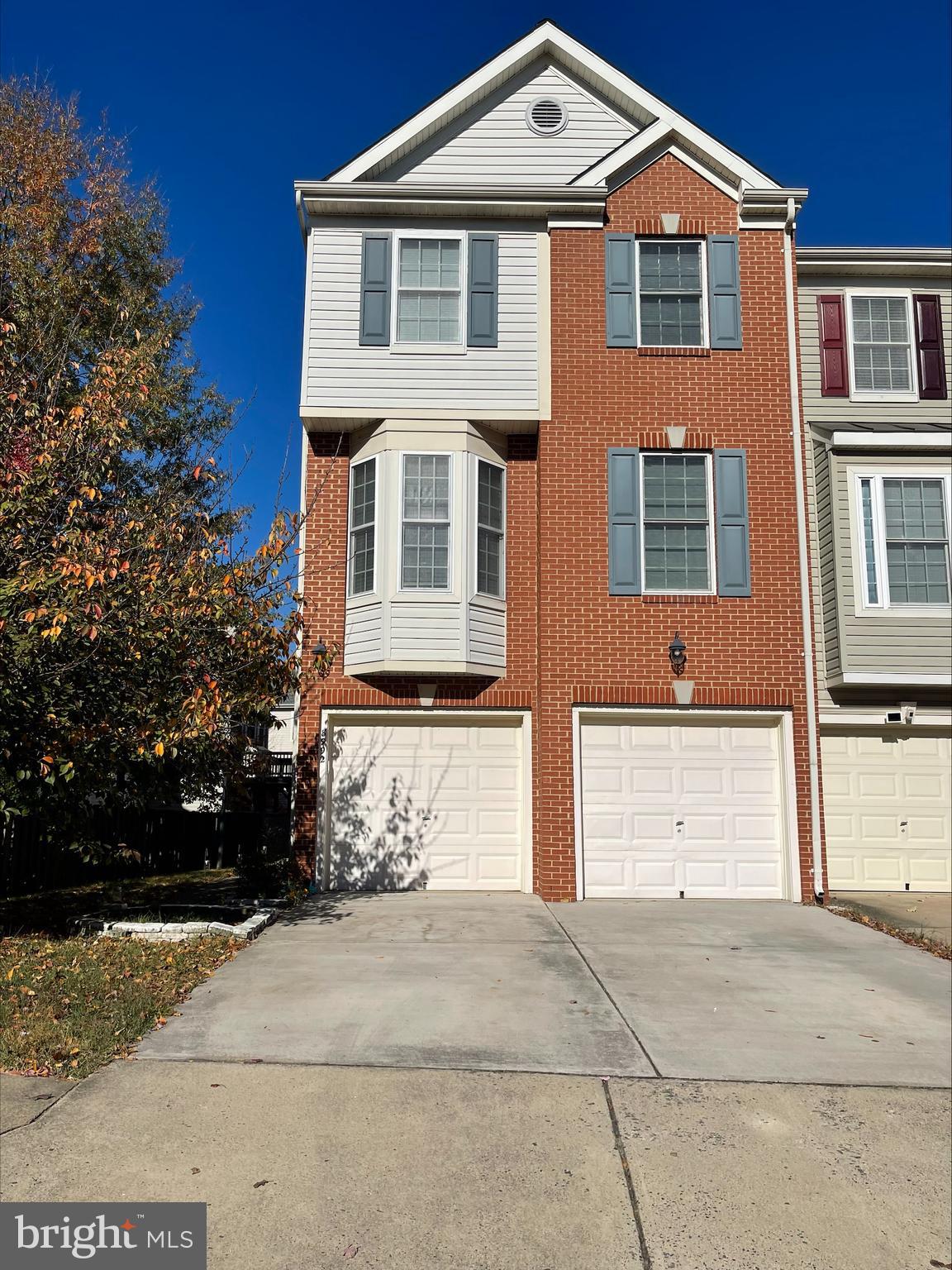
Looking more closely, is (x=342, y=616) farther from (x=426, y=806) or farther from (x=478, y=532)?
(x=426, y=806)

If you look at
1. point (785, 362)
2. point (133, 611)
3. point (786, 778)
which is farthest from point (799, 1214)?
point (785, 362)

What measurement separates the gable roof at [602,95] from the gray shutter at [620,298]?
113 centimetres

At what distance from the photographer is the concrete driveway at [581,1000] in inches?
220

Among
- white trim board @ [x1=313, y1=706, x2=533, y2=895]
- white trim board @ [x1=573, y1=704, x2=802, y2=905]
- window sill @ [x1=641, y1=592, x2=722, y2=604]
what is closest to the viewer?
white trim board @ [x1=573, y1=704, x2=802, y2=905]

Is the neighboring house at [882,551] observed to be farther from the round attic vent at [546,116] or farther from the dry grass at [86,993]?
the dry grass at [86,993]

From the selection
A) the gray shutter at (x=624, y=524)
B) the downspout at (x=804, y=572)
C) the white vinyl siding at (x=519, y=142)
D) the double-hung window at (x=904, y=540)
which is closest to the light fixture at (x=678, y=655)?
the gray shutter at (x=624, y=524)

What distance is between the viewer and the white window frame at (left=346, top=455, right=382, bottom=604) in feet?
40.0

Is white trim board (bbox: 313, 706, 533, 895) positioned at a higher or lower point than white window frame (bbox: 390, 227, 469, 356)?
lower

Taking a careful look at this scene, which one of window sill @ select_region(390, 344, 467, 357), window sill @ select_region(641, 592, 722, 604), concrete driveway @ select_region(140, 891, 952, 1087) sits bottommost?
concrete driveway @ select_region(140, 891, 952, 1087)

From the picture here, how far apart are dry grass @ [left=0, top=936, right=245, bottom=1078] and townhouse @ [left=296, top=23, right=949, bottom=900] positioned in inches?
159

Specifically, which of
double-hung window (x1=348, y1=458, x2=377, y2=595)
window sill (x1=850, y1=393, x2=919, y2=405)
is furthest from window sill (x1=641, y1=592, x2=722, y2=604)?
window sill (x1=850, y1=393, x2=919, y2=405)

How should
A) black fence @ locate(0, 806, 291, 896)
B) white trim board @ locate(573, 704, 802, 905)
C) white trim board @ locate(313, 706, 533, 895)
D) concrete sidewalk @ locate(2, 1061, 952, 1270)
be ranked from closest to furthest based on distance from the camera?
concrete sidewalk @ locate(2, 1061, 952, 1270) < black fence @ locate(0, 806, 291, 896) < white trim board @ locate(573, 704, 802, 905) < white trim board @ locate(313, 706, 533, 895)
